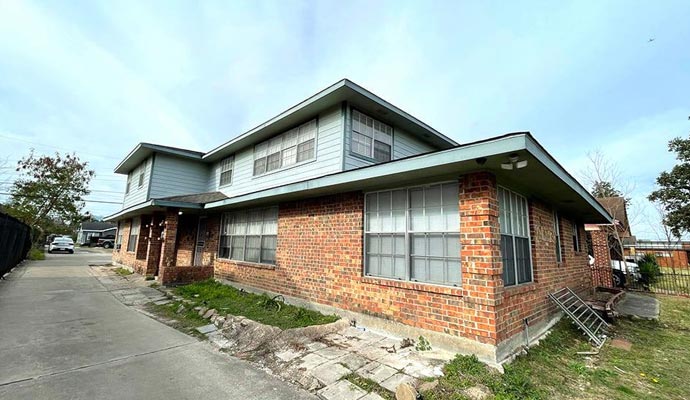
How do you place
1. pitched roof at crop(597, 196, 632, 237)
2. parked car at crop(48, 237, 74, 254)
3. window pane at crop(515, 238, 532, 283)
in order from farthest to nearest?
parked car at crop(48, 237, 74, 254) < pitched roof at crop(597, 196, 632, 237) < window pane at crop(515, 238, 532, 283)

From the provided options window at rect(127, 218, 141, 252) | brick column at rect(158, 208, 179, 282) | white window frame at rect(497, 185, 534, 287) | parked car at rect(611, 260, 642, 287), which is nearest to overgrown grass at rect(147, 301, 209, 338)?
brick column at rect(158, 208, 179, 282)

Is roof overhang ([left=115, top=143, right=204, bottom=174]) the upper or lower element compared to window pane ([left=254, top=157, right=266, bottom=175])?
upper

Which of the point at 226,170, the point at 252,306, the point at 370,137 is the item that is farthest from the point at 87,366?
the point at 226,170

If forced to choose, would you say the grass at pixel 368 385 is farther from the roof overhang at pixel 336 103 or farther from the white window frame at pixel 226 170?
the white window frame at pixel 226 170

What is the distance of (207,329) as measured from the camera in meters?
5.94

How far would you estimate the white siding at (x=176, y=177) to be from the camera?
520 inches

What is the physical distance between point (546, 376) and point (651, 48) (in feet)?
29.1

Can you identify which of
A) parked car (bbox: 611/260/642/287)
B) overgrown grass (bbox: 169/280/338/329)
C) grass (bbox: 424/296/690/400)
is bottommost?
grass (bbox: 424/296/690/400)

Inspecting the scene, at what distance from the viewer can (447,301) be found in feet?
15.1

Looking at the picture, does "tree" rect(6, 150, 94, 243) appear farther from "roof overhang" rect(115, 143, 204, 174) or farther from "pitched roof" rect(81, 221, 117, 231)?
"pitched roof" rect(81, 221, 117, 231)

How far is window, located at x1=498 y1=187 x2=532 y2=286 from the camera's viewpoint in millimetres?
5070

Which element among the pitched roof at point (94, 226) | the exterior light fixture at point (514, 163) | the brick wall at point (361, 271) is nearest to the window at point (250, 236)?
the brick wall at point (361, 271)

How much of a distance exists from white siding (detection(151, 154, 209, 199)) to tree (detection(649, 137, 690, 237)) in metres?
35.1

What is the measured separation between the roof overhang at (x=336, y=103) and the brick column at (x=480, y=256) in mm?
4072
